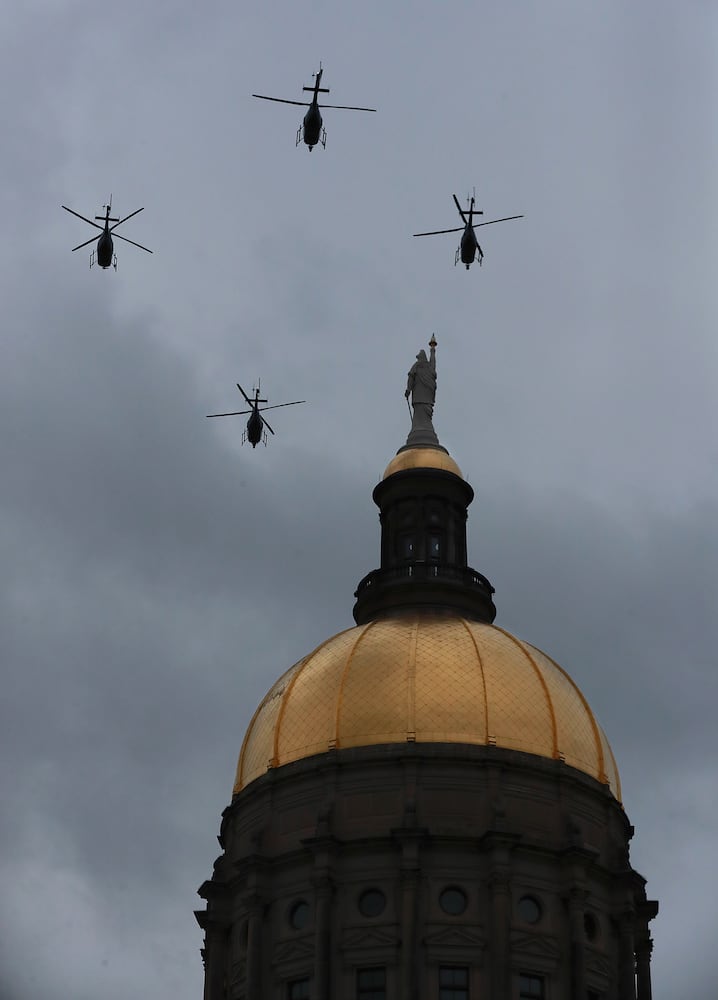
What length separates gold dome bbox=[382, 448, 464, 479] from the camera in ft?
339

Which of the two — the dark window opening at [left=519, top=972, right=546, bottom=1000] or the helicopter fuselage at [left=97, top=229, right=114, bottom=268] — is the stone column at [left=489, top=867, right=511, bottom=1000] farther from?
the helicopter fuselage at [left=97, top=229, right=114, bottom=268]

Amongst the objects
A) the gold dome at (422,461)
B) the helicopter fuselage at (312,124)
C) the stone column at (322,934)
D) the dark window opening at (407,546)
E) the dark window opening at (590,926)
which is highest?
the gold dome at (422,461)

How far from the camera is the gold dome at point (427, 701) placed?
92875 millimetres

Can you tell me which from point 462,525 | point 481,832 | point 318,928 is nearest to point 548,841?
point 481,832

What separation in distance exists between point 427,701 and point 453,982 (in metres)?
10.3

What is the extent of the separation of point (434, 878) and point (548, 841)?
449 centimetres

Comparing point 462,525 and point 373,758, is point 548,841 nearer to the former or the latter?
point 373,758

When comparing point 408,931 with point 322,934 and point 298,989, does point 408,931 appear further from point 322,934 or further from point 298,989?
point 298,989

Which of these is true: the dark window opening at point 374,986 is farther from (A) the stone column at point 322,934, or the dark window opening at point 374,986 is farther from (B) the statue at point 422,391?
(B) the statue at point 422,391

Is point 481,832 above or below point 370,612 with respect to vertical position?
below

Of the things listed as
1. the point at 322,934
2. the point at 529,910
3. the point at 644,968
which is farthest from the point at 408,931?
the point at 644,968

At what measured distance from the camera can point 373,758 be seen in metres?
92.1

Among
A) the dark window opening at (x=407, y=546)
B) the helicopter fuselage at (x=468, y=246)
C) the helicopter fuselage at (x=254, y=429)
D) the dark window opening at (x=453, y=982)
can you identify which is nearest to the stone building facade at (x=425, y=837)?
the dark window opening at (x=453, y=982)

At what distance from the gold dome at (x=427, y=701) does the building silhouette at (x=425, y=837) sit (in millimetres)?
79
